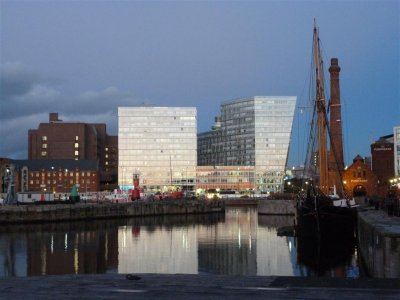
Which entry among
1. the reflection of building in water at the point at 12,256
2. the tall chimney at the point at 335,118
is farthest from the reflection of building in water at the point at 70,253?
the tall chimney at the point at 335,118

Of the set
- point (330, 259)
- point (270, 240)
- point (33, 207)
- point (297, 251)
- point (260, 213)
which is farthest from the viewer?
point (260, 213)

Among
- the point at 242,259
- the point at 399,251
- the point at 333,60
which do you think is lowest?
the point at 242,259

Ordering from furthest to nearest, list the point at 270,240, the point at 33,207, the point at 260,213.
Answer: the point at 260,213 → the point at 33,207 → the point at 270,240

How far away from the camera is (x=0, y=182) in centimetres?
15400

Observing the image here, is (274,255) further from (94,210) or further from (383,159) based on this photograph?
(383,159)

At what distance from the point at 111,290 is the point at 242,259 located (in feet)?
93.0

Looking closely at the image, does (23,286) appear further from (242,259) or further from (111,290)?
(242,259)

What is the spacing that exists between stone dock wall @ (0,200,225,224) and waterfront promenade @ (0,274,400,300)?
76716mm

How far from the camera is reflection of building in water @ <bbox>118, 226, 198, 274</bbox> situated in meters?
40.6

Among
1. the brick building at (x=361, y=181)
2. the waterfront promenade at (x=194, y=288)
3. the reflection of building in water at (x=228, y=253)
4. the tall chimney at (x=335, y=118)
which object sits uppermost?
the tall chimney at (x=335, y=118)

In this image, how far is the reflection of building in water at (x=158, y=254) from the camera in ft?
133

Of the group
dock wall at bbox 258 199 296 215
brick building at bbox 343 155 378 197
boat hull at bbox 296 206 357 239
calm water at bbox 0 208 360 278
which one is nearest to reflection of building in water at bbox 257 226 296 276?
calm water at bbox 0 208 360 278

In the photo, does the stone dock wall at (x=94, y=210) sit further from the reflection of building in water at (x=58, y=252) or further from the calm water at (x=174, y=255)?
the calm water at (x=174, y=255)

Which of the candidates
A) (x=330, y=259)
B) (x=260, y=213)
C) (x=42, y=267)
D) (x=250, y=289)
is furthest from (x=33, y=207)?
(x=250, y=289)
